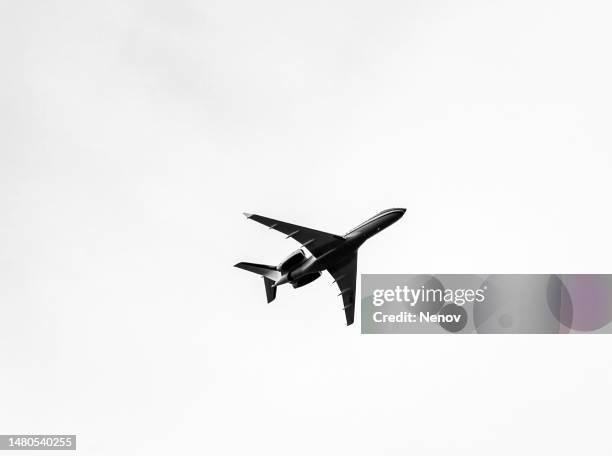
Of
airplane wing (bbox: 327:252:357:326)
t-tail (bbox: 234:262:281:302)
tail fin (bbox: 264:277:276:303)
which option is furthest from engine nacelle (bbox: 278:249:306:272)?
tail fin (bbox: 264:277:276:303)

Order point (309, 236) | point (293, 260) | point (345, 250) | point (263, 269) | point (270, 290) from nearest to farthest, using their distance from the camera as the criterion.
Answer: point (309, 236) → point (293, 260) → point (345, 250) → point (263, 269) → point (270, 290)

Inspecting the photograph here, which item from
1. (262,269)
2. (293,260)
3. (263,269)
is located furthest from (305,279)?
(262,269)

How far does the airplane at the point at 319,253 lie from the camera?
10181 centimetres

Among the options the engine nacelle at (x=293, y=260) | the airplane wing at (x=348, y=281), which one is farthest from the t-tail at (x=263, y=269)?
the airplane wing at (x=348, y=281)

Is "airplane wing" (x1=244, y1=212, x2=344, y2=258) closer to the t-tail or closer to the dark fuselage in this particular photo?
the dark fuselage

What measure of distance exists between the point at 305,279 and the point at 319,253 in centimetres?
456

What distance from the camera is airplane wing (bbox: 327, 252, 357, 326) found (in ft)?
362

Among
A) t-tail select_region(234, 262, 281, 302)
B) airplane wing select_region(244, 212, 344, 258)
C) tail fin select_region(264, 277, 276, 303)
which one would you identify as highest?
airplane wing select_region(244, 212, 344, 258)

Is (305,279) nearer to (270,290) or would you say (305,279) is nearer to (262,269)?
(262,269)

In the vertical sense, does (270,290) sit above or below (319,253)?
below

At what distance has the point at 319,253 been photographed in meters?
105

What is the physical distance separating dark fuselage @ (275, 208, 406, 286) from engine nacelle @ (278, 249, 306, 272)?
275mm

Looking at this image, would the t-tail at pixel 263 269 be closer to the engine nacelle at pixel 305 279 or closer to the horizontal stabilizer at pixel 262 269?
the horizontal stabilizer at pixel 262 269

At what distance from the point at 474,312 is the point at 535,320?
9.12 meters
